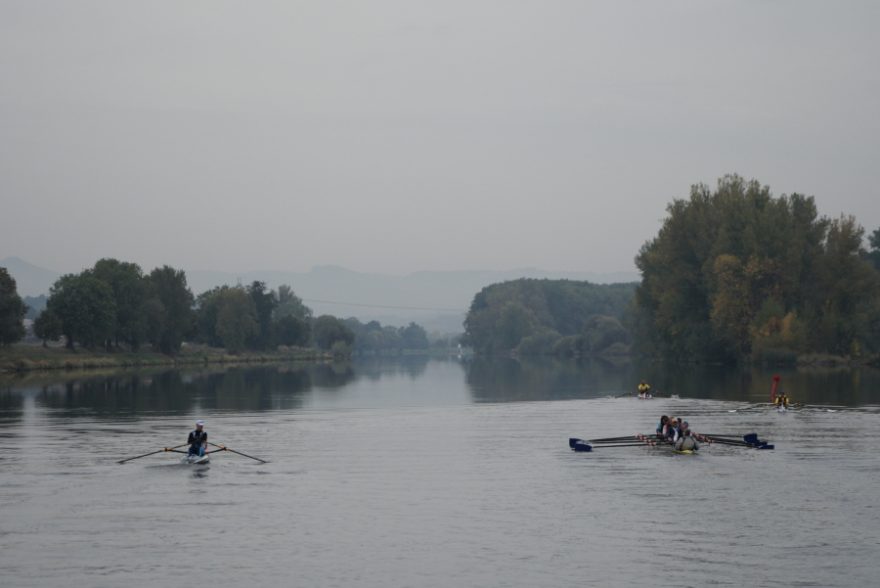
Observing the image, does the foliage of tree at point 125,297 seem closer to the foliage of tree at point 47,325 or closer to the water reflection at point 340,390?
the foliage of tree at point 47,325

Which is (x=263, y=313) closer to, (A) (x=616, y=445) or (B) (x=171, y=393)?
(B) (x=171, y=393)

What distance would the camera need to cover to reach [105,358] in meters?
123

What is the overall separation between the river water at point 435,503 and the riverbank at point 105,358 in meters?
56.6

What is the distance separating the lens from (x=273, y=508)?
28.0 meters

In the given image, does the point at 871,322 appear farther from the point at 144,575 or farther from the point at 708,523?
the point at 144,575

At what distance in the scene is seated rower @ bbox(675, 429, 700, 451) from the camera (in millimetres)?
38406

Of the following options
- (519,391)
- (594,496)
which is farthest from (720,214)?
(594,496)

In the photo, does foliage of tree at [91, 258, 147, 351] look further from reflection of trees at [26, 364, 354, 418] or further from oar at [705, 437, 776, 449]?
oar at [705, 437, 776, 449]

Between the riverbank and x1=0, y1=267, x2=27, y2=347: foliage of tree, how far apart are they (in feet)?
11.8

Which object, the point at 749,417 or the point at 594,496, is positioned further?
the point at 749,417

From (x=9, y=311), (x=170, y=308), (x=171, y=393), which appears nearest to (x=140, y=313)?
(x=170, y=308)

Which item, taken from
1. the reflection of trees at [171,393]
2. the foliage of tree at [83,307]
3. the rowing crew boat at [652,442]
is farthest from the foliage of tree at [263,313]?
the rowing crew boat at [652,442]

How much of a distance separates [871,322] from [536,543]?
93.5 meters

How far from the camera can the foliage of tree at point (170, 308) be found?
13562 centimetres
